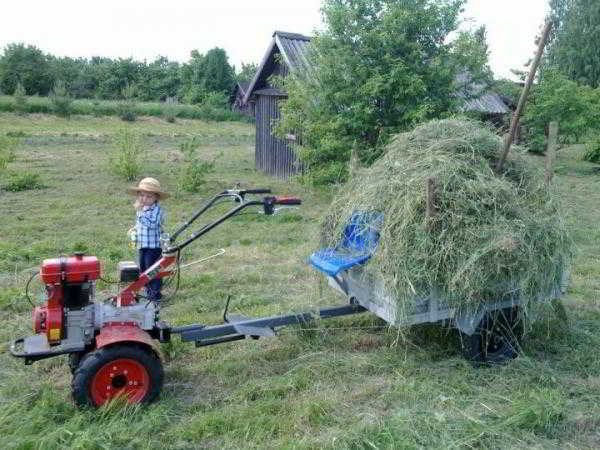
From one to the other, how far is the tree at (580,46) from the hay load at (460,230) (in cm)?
3855

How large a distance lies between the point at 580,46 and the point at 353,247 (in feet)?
137

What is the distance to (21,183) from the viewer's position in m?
13.2

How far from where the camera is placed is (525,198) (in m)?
5.02

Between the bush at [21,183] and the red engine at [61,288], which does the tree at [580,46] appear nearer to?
the bush at [21,183]

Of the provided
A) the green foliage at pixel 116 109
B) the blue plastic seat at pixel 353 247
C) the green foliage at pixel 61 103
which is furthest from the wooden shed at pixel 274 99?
the green foliage at pixel 116 109

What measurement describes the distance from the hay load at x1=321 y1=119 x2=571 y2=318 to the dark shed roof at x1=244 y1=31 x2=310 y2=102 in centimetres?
983

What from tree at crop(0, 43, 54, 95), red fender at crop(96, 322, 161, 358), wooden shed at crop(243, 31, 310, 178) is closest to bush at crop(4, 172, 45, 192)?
wooden shed at crop(243, 31, 310, 178)

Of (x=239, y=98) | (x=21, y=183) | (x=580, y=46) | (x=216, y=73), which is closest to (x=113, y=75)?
(x=216, y=73)

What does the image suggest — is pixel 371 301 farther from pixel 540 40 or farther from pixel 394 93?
pixel 394 93

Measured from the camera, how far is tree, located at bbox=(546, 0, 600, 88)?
3953 centimetres

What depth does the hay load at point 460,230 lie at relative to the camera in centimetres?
434

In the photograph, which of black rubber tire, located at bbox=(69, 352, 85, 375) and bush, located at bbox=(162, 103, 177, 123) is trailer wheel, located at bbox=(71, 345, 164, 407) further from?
bush, located at bbox=(162, 103, 177, 123)

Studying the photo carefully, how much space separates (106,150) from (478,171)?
19415mm

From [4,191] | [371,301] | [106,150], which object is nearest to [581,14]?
[106,150]
